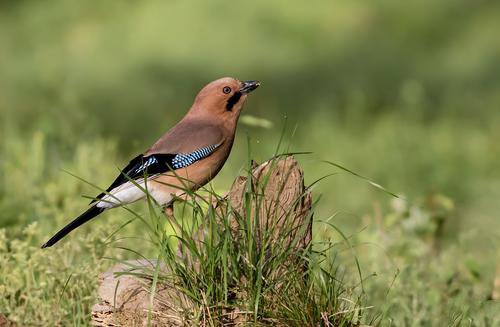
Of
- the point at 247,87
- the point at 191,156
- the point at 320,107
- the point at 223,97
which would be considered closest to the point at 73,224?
the point at 191,156

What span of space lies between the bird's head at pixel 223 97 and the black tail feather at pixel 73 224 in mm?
746

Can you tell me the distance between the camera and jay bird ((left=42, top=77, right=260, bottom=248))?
18.6 feet

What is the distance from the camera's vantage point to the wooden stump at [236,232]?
4793 mm

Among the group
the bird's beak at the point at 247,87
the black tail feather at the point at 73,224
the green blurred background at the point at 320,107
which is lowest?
the black tail feather at the point at 73,224

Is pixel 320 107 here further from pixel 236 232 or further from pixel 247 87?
pixel 236 232

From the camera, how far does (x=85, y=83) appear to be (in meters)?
12.6

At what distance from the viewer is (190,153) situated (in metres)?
5.65

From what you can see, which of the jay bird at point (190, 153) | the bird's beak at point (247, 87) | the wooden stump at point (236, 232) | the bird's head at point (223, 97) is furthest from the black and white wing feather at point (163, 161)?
the wooden stump at point (236, 232)

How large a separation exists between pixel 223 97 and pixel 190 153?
0.38 m

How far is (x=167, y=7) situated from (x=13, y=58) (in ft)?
7.35

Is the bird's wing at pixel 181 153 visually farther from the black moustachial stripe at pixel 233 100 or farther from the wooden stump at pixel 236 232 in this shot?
the wooden stump at pixel 236 232

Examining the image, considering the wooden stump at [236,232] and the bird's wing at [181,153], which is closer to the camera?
the wooden stump at [236,232]

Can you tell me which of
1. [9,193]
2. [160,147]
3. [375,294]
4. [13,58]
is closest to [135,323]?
[160,147]

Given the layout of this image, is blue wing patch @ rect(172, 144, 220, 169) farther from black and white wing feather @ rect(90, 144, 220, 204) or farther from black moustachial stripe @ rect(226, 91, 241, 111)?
black moustachial stripe @ rect(226, 91, 241, 111)
